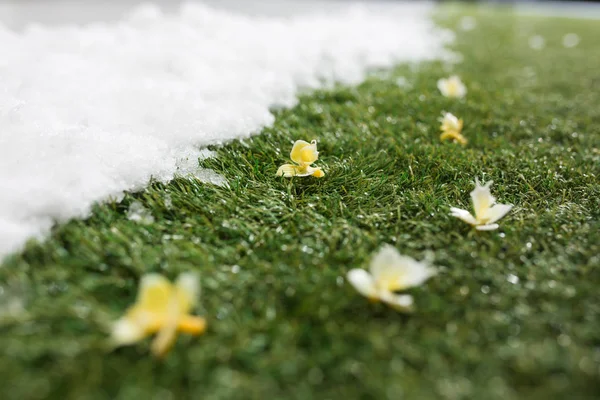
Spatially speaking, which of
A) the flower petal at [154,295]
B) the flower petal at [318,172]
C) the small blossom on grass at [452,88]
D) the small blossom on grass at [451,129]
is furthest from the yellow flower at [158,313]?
the small blossom on grass at [452,88]

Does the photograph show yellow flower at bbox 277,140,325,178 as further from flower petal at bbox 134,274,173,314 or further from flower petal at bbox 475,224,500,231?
flower petal at bbox 134,274,173,314

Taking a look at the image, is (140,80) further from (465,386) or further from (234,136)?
(465,386)

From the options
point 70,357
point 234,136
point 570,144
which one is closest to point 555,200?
point 570,144

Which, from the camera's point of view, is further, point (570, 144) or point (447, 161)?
point (570, 144)

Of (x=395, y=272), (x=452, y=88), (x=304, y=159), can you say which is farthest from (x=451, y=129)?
(x=395, y=272)

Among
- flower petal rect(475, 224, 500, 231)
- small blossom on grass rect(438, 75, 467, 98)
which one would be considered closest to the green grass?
flower petal rect(475, 224, 500, 231)

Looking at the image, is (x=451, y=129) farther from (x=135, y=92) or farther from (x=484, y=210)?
(x=135, y=92)
